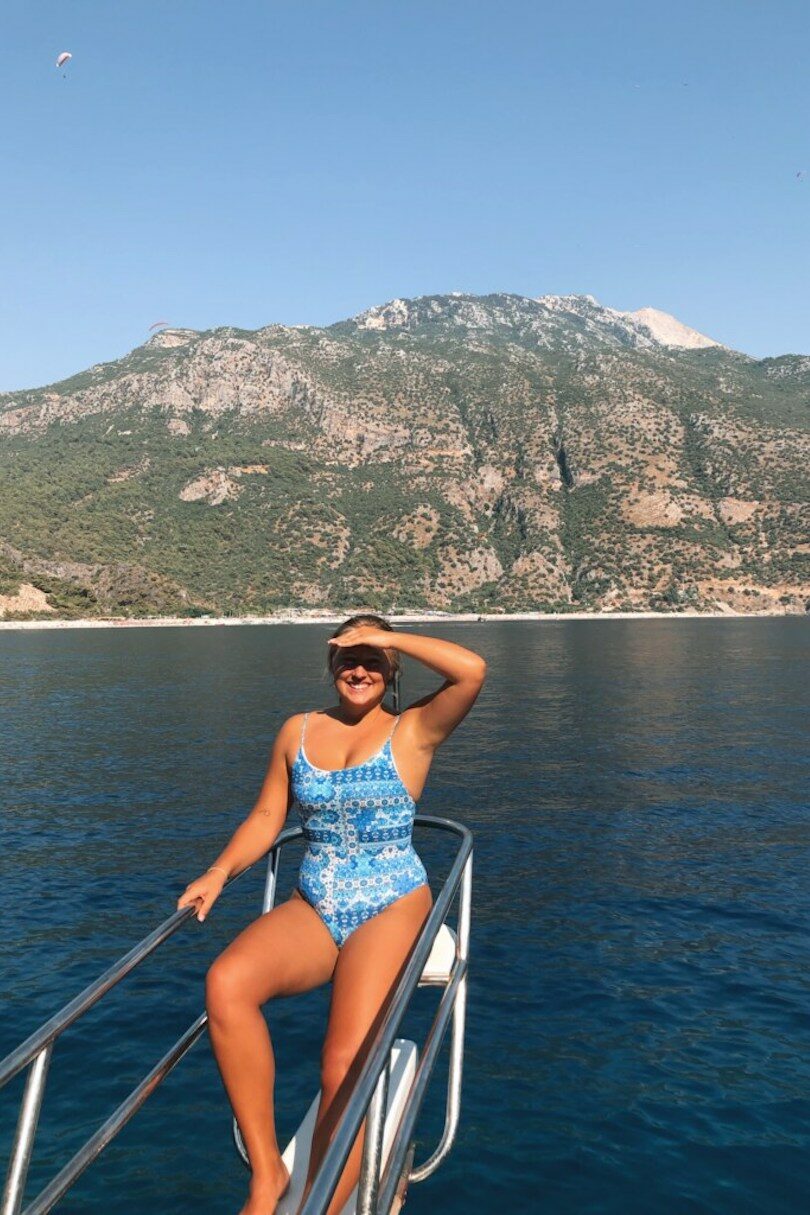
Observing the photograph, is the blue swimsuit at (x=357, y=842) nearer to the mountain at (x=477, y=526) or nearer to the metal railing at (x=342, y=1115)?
the metal railing at (x=342, y=1115)

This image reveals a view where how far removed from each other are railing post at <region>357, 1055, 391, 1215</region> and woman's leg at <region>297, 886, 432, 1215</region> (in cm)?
64

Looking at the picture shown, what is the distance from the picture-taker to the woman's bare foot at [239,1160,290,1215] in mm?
3531

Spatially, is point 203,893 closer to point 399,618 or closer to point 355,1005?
point 355,1005

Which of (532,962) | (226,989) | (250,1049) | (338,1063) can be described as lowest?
(532,962)

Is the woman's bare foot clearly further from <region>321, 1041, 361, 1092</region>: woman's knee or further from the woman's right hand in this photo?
the woman's right hand

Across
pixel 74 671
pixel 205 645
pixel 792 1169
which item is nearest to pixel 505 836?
pixel 792 1169

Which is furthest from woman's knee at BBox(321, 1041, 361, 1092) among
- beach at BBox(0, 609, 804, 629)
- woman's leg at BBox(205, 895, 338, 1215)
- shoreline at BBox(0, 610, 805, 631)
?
shoreline at BBox(0, 610, 805, 631)

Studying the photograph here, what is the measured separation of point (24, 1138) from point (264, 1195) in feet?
3.43

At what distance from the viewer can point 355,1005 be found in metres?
3.84

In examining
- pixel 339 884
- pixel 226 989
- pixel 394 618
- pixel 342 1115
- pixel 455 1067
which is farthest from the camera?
pixel 394 618

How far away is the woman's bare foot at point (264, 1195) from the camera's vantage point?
139 inches

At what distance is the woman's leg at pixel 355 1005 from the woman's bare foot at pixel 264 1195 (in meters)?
0.14

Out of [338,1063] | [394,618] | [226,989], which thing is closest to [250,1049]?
[226,989]

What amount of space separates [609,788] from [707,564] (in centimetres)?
15634
